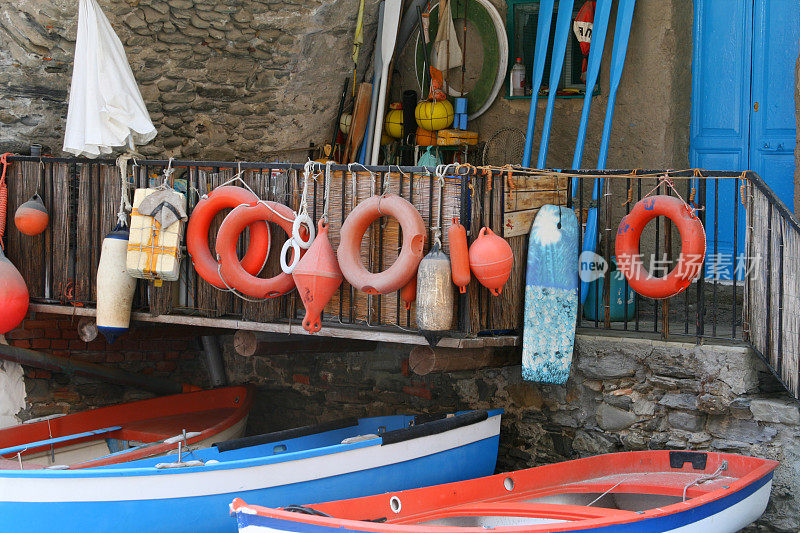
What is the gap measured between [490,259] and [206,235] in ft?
6.37

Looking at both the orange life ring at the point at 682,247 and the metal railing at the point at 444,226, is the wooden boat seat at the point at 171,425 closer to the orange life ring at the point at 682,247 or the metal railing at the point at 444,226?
the metal railing at the point at 444,226

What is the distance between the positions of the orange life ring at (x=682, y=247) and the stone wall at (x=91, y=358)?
11.3 feet

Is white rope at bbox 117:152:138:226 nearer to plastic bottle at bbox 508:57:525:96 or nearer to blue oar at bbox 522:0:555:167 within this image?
blue oar at bbox 522:0:555:167

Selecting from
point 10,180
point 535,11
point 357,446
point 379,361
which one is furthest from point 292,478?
point 535,11

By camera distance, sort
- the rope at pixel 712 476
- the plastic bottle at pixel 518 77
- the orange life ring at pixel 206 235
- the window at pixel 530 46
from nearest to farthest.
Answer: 1. the rope at pixel 712 476
2. the orange life ring at pixel 206 235
3. the window at pixel 530 46
4. the plastic bottle at pixel 518 77

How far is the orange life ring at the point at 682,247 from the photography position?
5094 mm

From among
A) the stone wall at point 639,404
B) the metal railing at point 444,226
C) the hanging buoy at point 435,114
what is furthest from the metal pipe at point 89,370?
the hanging buoy at point 435,114

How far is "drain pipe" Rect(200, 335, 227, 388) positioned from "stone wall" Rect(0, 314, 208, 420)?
284mm

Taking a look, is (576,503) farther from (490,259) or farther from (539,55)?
(539,55)

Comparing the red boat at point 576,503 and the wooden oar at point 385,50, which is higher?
the wooden oar at point 385,50

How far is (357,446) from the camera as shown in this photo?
523cm

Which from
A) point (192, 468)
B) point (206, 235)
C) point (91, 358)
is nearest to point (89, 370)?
point (91, 358)

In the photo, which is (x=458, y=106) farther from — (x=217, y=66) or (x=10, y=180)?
(x=10, y=180)

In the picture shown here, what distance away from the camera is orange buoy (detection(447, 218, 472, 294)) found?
490 cm
